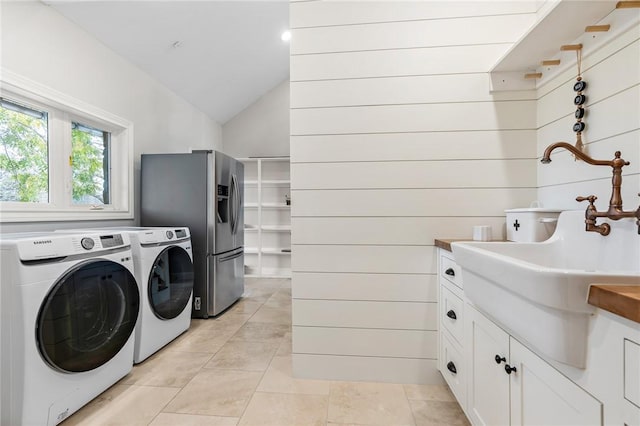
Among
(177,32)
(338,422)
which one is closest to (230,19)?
(177,32)

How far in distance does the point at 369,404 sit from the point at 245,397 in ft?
2.33

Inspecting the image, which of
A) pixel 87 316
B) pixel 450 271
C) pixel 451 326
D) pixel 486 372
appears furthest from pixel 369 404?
pixel 87 316

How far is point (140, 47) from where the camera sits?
2760 mm

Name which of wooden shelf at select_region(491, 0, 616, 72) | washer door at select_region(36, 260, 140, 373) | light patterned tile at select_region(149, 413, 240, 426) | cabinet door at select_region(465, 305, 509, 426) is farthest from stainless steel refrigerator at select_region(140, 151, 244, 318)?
wooden shelf at select_region(491, 0, 616, 72)

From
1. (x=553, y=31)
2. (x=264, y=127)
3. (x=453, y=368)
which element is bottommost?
(x=453, y=368)

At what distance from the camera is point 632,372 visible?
0.57 metres

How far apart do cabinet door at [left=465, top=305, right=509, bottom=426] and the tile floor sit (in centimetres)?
36

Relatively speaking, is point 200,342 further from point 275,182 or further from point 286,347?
point 275,182

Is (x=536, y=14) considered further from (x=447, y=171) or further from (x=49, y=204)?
(x=49, y=204)

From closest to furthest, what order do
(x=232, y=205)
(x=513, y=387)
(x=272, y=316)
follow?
(x=513, y=387)
(x=272, y=316)
(x=232, y=205)

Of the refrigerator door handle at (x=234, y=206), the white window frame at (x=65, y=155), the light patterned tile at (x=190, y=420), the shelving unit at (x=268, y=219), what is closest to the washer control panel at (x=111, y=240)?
the white window frame at (x=65, y=155)

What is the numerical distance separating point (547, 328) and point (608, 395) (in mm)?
150

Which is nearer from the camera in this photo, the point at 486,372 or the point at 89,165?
the point at 486,372

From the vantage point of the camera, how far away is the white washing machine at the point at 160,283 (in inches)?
82.2
